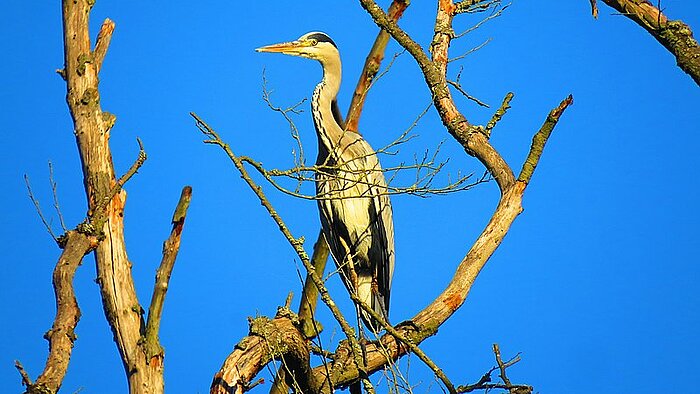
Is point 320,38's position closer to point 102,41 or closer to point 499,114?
point 102,41

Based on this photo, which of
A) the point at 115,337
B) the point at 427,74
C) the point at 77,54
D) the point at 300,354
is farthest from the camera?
the point at 77,54

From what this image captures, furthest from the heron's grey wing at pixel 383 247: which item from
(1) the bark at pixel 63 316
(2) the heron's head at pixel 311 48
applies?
(1) the bark at pixel 63 316

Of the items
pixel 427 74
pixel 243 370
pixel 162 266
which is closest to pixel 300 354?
pixel 243 370

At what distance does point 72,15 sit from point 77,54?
25 centimetres

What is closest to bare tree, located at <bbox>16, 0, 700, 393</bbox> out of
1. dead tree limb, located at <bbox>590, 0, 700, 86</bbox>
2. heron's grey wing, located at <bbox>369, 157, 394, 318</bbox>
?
dead tree limb, located at <bbox>590, 0, 700, 86</bbox>

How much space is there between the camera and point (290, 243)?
3275 millimetres

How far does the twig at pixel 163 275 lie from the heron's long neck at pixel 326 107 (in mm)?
1124

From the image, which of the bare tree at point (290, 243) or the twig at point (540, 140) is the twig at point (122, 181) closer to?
the bare tree at point (290, 243)

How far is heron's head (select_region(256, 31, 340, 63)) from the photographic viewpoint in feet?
19.2

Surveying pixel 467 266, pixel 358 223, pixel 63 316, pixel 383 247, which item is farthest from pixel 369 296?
pixel 467 266

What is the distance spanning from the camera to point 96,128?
5199 mm

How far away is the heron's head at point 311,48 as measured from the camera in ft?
19.2

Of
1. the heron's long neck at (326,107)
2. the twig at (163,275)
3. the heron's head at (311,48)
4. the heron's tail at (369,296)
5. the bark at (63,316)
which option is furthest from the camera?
the heron's head at (311,48)

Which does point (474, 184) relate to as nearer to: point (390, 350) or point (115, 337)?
point (390, 350)
